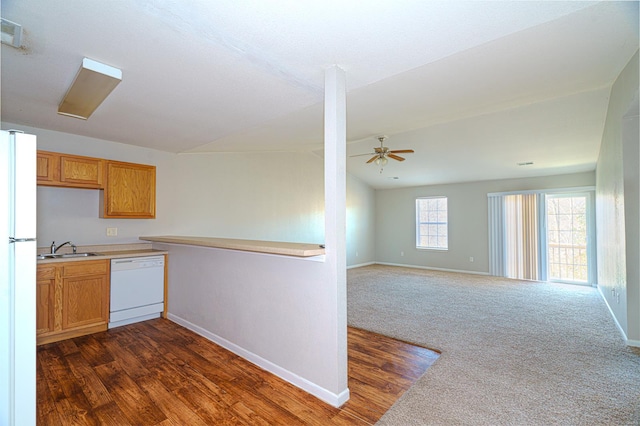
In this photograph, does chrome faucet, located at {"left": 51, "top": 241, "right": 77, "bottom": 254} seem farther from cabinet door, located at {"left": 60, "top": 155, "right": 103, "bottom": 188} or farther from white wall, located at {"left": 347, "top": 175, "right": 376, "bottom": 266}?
white wall, located at {"left": 347, "top": 175, "right": 376, "bottom": 266}

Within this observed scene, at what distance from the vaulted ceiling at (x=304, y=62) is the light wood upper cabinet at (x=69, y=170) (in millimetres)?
352

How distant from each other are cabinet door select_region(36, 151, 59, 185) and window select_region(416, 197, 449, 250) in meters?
7.40

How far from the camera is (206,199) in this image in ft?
15.7

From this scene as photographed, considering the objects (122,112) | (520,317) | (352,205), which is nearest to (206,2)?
(122,112)

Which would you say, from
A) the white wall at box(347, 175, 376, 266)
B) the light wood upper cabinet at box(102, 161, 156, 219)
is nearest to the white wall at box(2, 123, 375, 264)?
the white wall at box(347, 175, 376, 266)

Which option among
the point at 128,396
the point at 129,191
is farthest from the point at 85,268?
the point at 128,396

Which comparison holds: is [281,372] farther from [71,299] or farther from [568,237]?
[568,237]

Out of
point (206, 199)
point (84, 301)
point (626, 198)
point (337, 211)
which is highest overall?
point (206, 199)

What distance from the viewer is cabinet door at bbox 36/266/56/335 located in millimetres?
2891

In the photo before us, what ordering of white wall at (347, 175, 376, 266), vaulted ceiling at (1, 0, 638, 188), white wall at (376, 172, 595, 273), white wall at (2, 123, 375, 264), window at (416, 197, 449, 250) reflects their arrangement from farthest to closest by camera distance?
white wall at (347, 175, 376, 266)
window at (416, 197, 449, 250)
white wall at (376, 172, 595, 273)
white wall at (2, 123, 375, 264)
vaulted ceiling at (1, 0, 638, 188)

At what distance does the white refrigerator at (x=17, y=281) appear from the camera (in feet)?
3.81

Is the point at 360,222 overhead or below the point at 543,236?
overhead

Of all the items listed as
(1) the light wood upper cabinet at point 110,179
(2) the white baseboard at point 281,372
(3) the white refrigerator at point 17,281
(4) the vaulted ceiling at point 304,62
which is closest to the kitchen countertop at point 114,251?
(1) the light wood upper cabinet at point 110,179

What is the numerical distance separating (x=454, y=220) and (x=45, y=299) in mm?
7627
